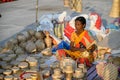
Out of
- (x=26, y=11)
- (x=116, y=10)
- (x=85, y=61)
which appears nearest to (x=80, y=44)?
(x=85, y=61)

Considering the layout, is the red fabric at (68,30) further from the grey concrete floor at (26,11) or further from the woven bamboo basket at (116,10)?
the woven bamboo basket at (116,10)

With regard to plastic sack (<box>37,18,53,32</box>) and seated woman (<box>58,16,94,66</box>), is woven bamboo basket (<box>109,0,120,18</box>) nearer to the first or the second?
seated woman (<box>58,16,94,66</box>)

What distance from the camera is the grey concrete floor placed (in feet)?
25.8

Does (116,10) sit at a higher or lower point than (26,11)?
higher

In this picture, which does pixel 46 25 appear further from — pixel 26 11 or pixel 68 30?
pixel 26 11

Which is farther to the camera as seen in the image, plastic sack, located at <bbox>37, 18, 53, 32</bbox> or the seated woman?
plastic sack, located at <bbox>37, 18, 53, 32</bbox>

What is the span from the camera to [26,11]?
10328 millimetres

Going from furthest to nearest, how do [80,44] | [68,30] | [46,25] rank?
1. [46,25]
2. [68,30]
3. [80,44]

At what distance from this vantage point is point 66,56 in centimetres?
473

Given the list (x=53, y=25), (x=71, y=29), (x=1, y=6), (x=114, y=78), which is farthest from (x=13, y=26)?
(x=114, y=78)

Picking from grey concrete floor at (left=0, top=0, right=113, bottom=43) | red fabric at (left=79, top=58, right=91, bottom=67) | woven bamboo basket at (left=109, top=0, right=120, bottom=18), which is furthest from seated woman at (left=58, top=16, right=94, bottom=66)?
grey concrete floor at (left=0, top=0, right=113, bottom=43)

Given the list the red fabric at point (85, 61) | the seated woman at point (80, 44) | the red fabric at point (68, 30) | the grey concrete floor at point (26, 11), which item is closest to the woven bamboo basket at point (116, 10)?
the seated woman at point (80, 44)

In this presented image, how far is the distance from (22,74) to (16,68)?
11.1 inches

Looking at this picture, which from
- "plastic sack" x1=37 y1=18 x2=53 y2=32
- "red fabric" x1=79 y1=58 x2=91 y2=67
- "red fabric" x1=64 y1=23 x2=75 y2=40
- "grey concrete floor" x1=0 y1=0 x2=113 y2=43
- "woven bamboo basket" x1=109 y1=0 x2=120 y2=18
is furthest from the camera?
"grey concrete floor" x1=0 y1=0 x2=113 y2=43
